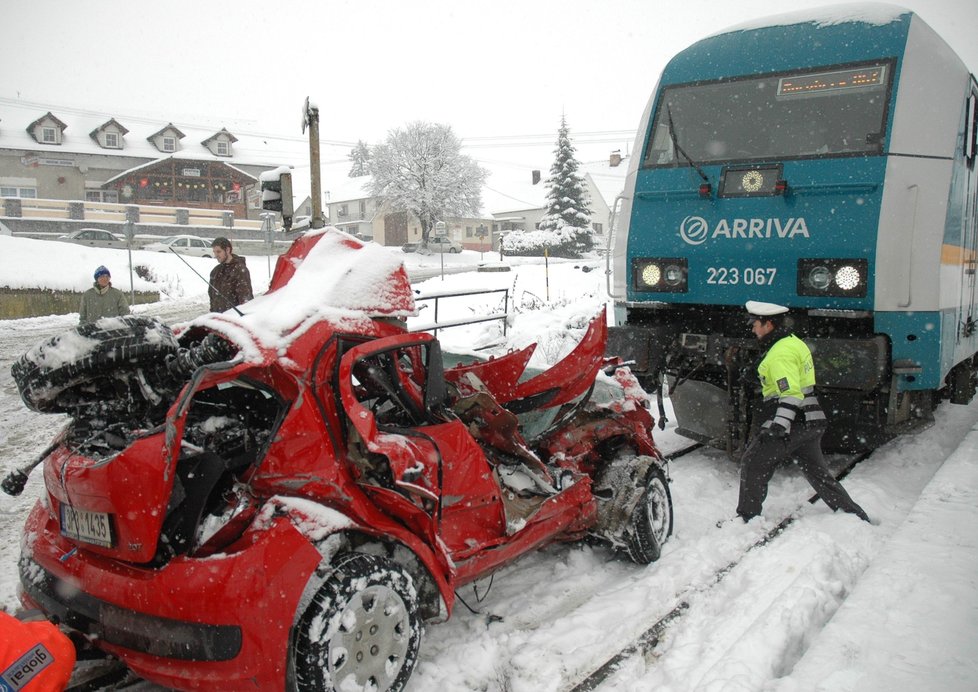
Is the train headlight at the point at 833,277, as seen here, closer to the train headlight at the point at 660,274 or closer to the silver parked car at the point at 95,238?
the train headlight at the point at 660,274

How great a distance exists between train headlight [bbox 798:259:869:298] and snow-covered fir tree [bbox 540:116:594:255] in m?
38.2

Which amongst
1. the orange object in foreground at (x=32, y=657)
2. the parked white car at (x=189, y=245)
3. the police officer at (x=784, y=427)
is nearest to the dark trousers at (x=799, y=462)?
the police officer at (x=784, y=427)

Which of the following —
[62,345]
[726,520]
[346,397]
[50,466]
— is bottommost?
[726,520]

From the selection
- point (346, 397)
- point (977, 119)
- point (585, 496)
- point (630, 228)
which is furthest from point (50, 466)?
point (977, 119)

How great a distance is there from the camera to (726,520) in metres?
5.45

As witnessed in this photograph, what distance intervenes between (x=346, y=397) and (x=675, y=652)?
6.59ft

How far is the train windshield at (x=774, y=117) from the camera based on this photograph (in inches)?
232

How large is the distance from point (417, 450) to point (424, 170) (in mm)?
50017

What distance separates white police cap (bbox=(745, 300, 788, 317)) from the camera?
5611mm

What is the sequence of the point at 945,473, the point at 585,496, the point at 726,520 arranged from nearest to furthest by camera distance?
the point at 585,496
the point at 726,520
the point at 945,473

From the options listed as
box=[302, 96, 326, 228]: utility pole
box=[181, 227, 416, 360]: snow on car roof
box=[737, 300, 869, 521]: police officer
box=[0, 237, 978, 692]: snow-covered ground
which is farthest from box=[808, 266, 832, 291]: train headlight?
box=[302, 96, 326, 228]: utility pole

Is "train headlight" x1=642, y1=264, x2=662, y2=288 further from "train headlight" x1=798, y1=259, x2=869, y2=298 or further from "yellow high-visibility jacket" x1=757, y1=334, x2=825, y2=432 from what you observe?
"yellow high-visibility jacket" x1=757, y1=334, x2=825, y2=432

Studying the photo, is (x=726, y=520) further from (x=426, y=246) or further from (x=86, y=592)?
(x=426, y=246)

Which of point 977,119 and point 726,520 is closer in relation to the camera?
point 726,520
